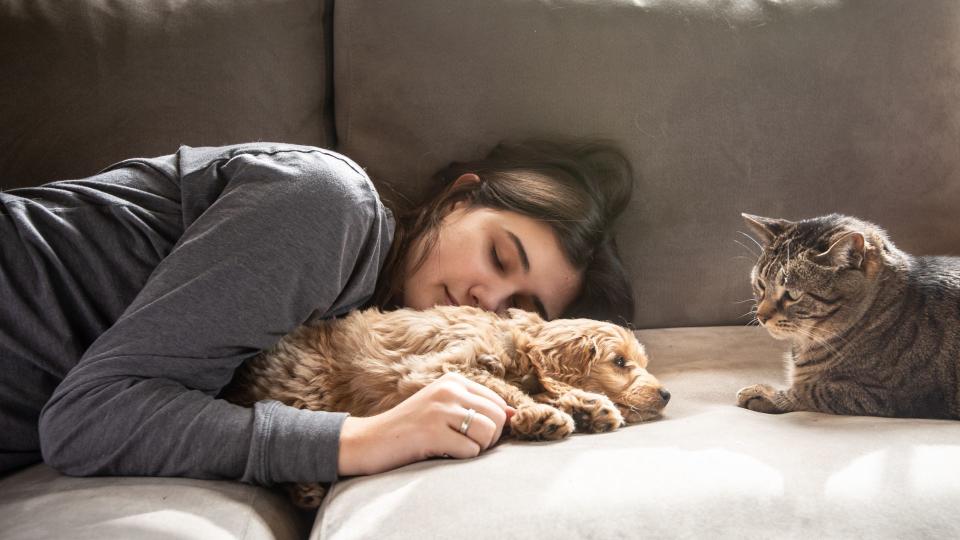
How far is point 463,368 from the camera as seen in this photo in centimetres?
122

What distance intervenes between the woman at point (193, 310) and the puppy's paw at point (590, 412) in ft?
0.54

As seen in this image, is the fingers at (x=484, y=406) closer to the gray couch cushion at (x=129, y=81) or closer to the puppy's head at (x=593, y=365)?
the puppy's head at (x=593, y=365)

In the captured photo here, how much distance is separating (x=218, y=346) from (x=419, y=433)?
34 cm

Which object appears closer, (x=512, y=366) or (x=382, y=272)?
(x=512, y=366)

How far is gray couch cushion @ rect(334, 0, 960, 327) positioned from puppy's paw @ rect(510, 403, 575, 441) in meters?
0.69

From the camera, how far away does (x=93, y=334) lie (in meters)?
1.23

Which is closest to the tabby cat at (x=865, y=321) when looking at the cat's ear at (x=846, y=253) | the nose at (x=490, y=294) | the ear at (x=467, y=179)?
the cat's ear at (x=846, y=253)

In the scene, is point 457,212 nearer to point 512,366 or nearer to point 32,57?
point 512,366

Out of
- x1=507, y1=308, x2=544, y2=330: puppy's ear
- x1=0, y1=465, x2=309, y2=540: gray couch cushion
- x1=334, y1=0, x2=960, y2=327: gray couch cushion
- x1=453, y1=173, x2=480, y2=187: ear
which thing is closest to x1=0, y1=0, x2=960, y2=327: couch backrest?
x1=334, y1=0, x2=960, y2=327: gray couch cushion

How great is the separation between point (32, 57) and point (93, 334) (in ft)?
2.57

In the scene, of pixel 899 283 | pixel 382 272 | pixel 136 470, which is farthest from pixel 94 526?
pixel 899 283

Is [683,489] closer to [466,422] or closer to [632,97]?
[466,422]

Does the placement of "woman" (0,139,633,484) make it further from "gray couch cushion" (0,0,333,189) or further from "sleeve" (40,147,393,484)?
"gray couch cushion" (0,0,333,189)

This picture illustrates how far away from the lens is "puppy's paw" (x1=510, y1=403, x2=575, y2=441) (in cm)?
117
